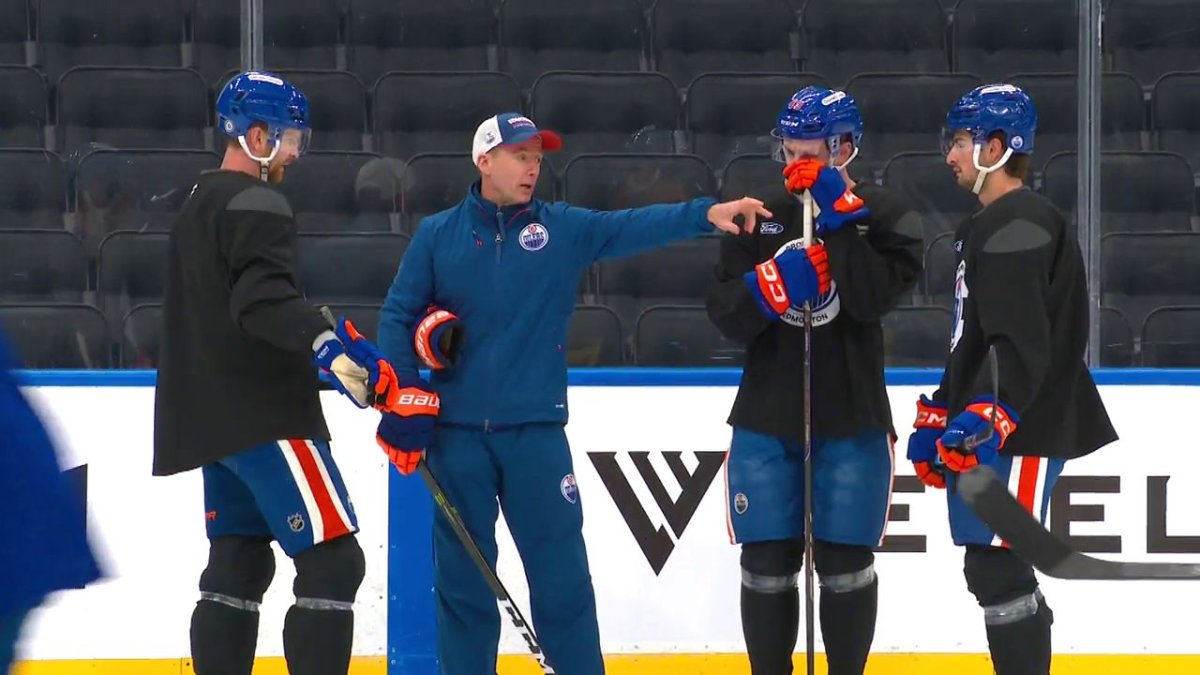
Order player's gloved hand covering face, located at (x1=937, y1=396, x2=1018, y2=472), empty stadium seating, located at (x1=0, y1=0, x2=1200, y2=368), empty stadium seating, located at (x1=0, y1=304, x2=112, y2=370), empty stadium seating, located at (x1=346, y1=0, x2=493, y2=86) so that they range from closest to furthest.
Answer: player's gloved hand covering face, located at (x1=937, y1=396, x2=1018, y2=472), empty stadium seating, located at (x1=0, y1=304, x2=112, y2=370), empty stadium seating, located at (x1=0, y1=0, x2=1200, y2=368), empty stadium seating, located at (x1=346, y1=0, x2=493, y2=86)

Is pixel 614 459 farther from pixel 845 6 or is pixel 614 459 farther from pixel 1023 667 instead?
pixel 845 6

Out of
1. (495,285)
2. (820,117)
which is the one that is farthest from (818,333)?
(495,285)

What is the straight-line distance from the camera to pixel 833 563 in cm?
393

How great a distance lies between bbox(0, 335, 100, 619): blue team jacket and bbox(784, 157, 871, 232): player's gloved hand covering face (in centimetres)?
224

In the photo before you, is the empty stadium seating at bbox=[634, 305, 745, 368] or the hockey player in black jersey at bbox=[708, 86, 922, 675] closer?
the hockey player in black jersey at bbox=[708, 86, 922, 675]

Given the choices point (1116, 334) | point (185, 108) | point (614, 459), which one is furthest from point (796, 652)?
point (185, 108)

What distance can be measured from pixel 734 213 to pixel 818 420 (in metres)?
0.48

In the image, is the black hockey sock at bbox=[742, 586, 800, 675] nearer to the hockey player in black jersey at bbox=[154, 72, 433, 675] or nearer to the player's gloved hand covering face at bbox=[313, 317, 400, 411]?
the hockey player in black jersey at bbox=[154, 72, 433, 675]

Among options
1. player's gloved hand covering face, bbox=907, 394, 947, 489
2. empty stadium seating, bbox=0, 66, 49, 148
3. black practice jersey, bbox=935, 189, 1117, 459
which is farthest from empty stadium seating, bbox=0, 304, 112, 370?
black practice jersey, bbox=935, 189, 1117, 459

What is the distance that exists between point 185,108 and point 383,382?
1.67 metres

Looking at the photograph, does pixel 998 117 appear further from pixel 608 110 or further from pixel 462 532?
pixel 608 110

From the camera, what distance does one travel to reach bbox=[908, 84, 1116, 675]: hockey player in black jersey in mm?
3553

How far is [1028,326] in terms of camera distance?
3539 mm

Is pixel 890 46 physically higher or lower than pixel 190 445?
higher
